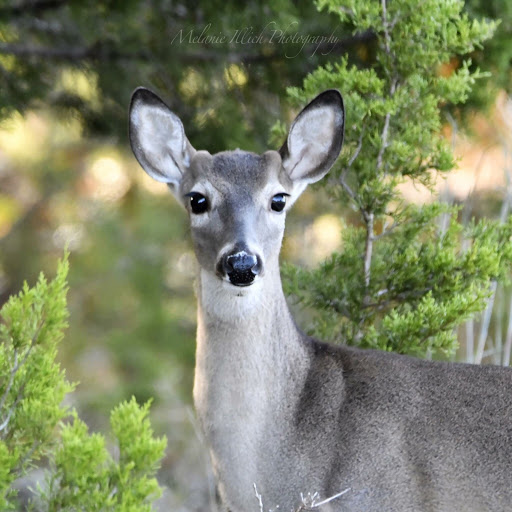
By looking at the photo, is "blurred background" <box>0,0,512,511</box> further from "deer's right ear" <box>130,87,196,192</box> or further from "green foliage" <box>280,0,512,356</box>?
"deer's right ear" <box>130,87,196,192</box>

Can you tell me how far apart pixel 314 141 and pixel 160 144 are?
799mm

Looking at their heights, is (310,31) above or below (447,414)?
above

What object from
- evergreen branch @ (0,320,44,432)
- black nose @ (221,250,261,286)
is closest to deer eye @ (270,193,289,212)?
black nose @ (221,250,261,286)

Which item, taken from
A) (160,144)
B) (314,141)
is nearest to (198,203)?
(160,144)

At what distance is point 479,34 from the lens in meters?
5.13

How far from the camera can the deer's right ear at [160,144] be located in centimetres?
507

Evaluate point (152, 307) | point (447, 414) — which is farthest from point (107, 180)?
point (447, 414)

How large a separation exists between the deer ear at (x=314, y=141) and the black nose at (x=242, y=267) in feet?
2.92

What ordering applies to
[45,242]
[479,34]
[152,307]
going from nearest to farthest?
[479,34]
[152,307]
[45,242]

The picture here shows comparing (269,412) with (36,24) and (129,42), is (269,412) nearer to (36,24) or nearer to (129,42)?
(129,42)

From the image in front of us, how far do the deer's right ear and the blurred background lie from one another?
2.21 meters

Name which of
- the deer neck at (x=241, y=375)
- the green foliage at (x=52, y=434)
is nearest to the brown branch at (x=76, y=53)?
the deer neck at (x=241, y=375)

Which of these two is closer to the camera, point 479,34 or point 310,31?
point 479,34

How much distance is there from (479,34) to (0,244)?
7.72 meters
